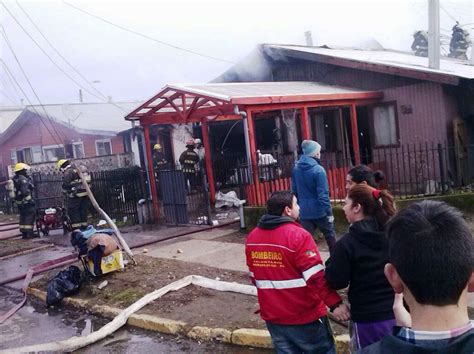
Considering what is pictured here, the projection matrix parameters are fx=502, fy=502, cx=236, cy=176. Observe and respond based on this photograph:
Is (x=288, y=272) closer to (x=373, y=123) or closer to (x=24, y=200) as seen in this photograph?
(x=24, y=200)

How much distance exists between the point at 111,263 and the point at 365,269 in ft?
17.8

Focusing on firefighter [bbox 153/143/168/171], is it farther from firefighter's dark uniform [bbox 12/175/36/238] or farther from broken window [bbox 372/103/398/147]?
broken window [bbox 372/103/398/147]

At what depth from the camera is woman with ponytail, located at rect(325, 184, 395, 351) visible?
2.76 meters

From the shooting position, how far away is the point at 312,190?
6332 mm

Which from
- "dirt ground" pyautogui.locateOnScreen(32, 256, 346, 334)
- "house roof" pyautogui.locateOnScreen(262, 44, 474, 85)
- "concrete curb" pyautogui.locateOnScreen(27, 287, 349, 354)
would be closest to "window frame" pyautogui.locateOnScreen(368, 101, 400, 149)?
"house roof" pyautogui.locateOnScreen(262, 44, 474, 85)

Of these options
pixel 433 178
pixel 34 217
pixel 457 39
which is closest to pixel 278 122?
pixel 433 178

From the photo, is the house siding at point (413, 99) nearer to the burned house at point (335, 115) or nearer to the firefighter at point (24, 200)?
the burned house at point (335, 115)

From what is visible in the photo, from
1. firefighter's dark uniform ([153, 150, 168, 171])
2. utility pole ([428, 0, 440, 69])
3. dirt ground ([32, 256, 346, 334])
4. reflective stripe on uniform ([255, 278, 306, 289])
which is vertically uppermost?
utility pole ([428, 0, 440, 69])

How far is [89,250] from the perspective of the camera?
730cm

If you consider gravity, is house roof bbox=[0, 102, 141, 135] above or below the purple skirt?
above

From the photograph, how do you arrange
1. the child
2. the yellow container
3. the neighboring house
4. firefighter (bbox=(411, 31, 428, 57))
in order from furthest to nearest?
firefighter (bbox=(411, 31, 428, 57))
the neighboring house
the yellow container
the child

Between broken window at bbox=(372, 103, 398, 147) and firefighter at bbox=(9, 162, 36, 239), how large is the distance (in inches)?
378

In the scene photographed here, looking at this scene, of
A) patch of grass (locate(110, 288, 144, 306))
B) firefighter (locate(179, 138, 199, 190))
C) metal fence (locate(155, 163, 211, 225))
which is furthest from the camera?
firefighter (locate(179, 138, 199, 190))

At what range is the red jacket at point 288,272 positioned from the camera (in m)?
3.03
